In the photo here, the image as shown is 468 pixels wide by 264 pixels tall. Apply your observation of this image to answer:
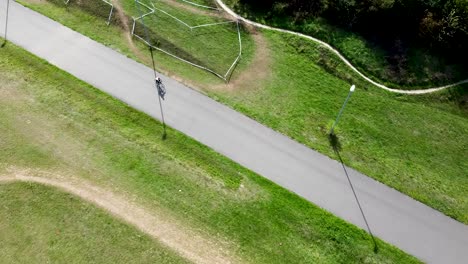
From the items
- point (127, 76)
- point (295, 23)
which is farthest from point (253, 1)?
point (127, 76)

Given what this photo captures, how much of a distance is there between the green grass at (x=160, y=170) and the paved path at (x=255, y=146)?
0.64 metres

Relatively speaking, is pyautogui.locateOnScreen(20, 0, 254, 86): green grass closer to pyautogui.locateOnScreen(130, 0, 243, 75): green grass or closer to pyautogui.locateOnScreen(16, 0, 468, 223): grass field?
pyautogui.locateOnScreen(130, 0, 243, 75): green grass

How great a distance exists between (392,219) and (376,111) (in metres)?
6.62

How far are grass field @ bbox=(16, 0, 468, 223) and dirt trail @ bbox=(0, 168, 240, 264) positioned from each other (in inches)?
289

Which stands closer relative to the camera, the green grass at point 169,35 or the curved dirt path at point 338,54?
the curved dirt path at point 338,54

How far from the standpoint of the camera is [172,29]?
25.9 m

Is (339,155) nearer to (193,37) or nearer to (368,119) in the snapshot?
(368,119)

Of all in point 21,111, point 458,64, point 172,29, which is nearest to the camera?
point 21,111

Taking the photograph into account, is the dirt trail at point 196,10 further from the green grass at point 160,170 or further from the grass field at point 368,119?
the green grass at point 160,170

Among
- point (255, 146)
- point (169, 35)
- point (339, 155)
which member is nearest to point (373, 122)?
point (339, 155)

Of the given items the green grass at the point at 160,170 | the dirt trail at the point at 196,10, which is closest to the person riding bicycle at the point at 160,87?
the green grass at the point at 160,170

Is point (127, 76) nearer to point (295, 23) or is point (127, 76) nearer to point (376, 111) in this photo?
point (295, 23)

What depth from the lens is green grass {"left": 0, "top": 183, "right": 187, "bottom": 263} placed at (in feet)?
59.0

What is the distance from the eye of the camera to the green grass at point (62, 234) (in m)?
18.0
